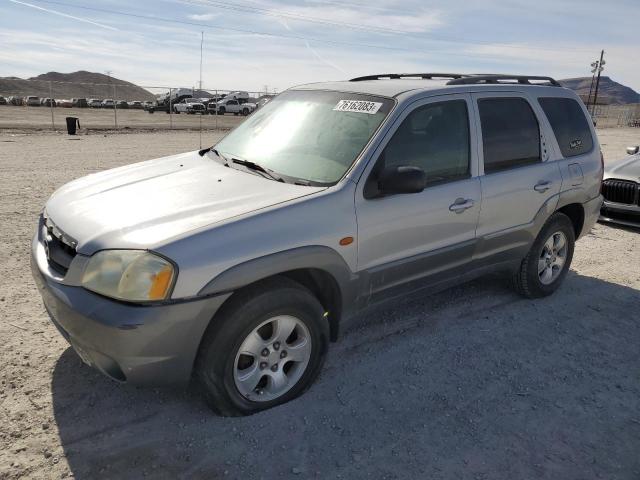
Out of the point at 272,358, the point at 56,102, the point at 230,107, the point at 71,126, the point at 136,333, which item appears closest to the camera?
the point at 136,333

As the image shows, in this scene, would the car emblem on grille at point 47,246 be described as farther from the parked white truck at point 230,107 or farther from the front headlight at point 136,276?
the parked white truck at point 230,107

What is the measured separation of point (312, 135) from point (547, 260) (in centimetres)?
264

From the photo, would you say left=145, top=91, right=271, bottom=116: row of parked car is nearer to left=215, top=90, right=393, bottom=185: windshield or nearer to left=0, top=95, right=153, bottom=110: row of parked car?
left=0, top=95, right=153, bottom=110: row of parked car

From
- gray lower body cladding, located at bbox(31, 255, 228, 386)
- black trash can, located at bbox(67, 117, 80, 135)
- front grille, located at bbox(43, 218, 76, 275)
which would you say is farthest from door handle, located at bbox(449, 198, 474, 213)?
black trash can, located at bbox(67, 117, 80, 135)

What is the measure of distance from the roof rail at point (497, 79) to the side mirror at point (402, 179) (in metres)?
1.19

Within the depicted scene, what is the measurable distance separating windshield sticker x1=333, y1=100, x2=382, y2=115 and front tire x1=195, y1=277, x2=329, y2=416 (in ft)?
4.27

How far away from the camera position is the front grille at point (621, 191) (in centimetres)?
736

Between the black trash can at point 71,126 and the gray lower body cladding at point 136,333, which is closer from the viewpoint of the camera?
Answer: the gray lower body cladding at point 136,333

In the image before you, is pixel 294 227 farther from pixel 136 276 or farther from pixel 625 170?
pixel 625 170

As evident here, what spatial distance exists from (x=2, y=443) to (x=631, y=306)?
492 cm

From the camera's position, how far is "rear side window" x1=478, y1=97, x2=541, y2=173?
158 inches

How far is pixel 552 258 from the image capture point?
4.96 metres

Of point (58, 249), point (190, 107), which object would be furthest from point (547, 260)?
point (190, 107)

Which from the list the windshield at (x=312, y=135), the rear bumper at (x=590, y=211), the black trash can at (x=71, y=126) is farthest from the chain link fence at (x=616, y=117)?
the windshield at (x=312, y=135)
